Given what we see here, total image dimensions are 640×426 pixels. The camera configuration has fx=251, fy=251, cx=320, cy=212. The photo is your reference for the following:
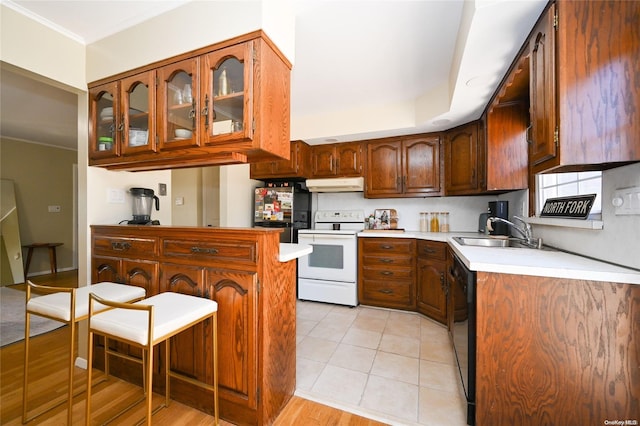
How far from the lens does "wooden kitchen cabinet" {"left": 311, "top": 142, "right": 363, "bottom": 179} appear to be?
3.31 m

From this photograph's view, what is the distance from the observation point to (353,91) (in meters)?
2.63

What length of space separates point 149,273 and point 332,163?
246 cm

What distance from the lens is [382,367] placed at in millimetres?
1844

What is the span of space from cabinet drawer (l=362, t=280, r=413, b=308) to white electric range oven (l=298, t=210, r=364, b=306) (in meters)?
0.15

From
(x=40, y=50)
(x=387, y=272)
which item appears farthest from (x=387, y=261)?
(x=40, y=50)

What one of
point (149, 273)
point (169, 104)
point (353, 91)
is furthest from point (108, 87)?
point (353, 91)

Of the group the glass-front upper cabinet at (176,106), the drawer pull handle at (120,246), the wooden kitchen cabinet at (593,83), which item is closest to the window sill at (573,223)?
the wooden kitchen cabinet at (593,83)

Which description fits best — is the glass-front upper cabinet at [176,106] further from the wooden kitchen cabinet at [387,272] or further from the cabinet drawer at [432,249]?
the cabinet drawer at [432,249]

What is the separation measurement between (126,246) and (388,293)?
8.34 feet

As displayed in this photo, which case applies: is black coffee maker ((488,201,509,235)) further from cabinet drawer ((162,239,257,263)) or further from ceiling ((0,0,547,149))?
cabinet drawer ((162,239,257,263))

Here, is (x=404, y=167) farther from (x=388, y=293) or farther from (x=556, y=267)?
(x=556, y=267)

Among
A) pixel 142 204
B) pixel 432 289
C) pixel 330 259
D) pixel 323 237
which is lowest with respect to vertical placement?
pixel 432 289

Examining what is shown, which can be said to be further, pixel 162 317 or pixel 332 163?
pixel 332 163

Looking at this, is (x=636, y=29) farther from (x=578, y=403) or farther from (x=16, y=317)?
(x=16, y=317)
